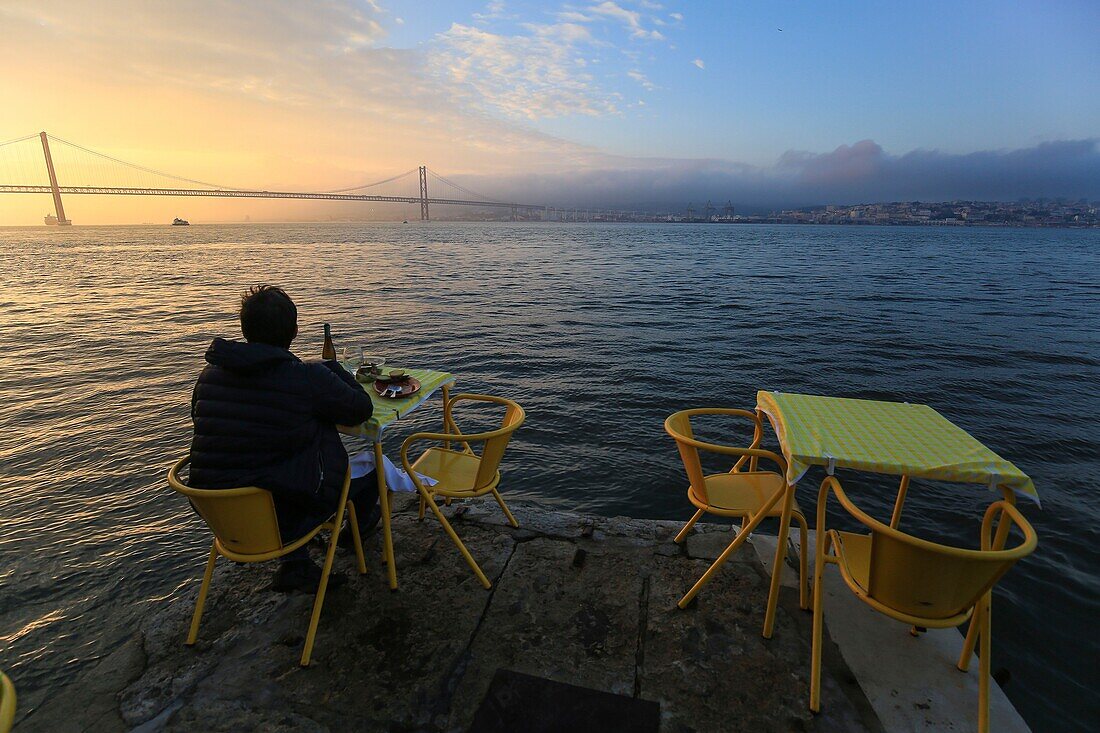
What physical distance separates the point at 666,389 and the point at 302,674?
26.1ft

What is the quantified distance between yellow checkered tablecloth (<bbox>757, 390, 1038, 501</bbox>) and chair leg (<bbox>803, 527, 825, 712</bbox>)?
40cm

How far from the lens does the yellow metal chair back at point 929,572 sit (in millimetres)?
2102

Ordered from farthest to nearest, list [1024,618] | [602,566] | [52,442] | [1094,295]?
[1094,295] < [52,442] < [1024,618] < [602,566]

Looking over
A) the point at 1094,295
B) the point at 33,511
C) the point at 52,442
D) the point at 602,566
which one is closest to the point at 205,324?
the point at 52,442

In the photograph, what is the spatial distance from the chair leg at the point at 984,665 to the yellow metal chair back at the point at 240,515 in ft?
11.1

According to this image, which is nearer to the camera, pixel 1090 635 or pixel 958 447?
pixel 958 447

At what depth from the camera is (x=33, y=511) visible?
5203 millimetres

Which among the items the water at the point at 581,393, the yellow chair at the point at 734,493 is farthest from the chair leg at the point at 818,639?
the water at the point at 581,393

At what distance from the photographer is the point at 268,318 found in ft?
9.02

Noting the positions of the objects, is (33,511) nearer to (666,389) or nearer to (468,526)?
(468,526)

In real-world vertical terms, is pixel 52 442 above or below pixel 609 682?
below

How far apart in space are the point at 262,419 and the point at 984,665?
3.60 metres

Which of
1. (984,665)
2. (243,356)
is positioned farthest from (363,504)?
(984,665)

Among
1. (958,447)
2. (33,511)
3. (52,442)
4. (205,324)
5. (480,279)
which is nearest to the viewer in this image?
(958,447)
